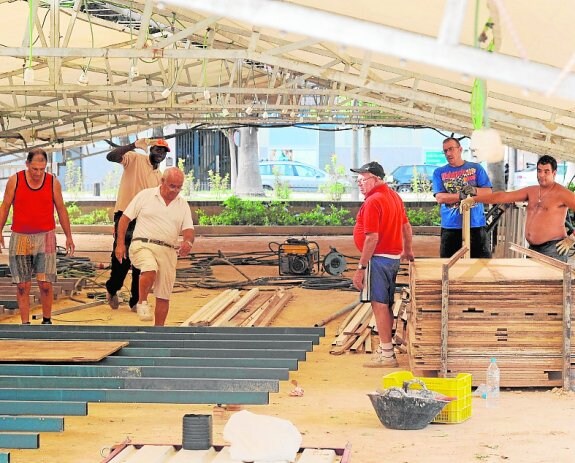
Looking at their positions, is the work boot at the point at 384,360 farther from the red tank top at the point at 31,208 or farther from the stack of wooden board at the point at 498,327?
the red tank top at the point at 31,208

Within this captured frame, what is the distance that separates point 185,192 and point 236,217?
5.58m

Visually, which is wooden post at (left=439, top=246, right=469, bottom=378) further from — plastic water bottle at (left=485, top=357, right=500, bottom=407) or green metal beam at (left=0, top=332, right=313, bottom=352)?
green metal beam at (left=0, top=332, right=313, bottom=352)

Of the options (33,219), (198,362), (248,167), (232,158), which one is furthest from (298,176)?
(198,362)

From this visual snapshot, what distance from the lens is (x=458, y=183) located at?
1116cm

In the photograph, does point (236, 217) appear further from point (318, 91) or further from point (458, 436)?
point (458, 436)

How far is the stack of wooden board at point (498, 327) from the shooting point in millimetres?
8930

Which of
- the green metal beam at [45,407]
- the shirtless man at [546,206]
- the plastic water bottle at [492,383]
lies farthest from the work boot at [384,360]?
the green metal beam at [45,407]

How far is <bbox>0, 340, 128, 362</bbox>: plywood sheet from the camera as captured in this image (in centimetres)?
821

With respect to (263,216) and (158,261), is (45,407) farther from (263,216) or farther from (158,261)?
(263,216)

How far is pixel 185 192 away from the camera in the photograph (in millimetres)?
34156

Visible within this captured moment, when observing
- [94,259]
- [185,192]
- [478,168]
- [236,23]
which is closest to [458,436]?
[478,168]

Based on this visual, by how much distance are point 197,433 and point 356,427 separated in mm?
1779

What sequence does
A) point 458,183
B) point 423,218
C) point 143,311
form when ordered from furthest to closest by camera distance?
point 423,218 → point 143,311 → point 458,183

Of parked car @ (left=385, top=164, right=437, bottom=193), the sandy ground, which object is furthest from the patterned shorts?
parked car @ (left=385, top=164, right=437, bottom=193)
